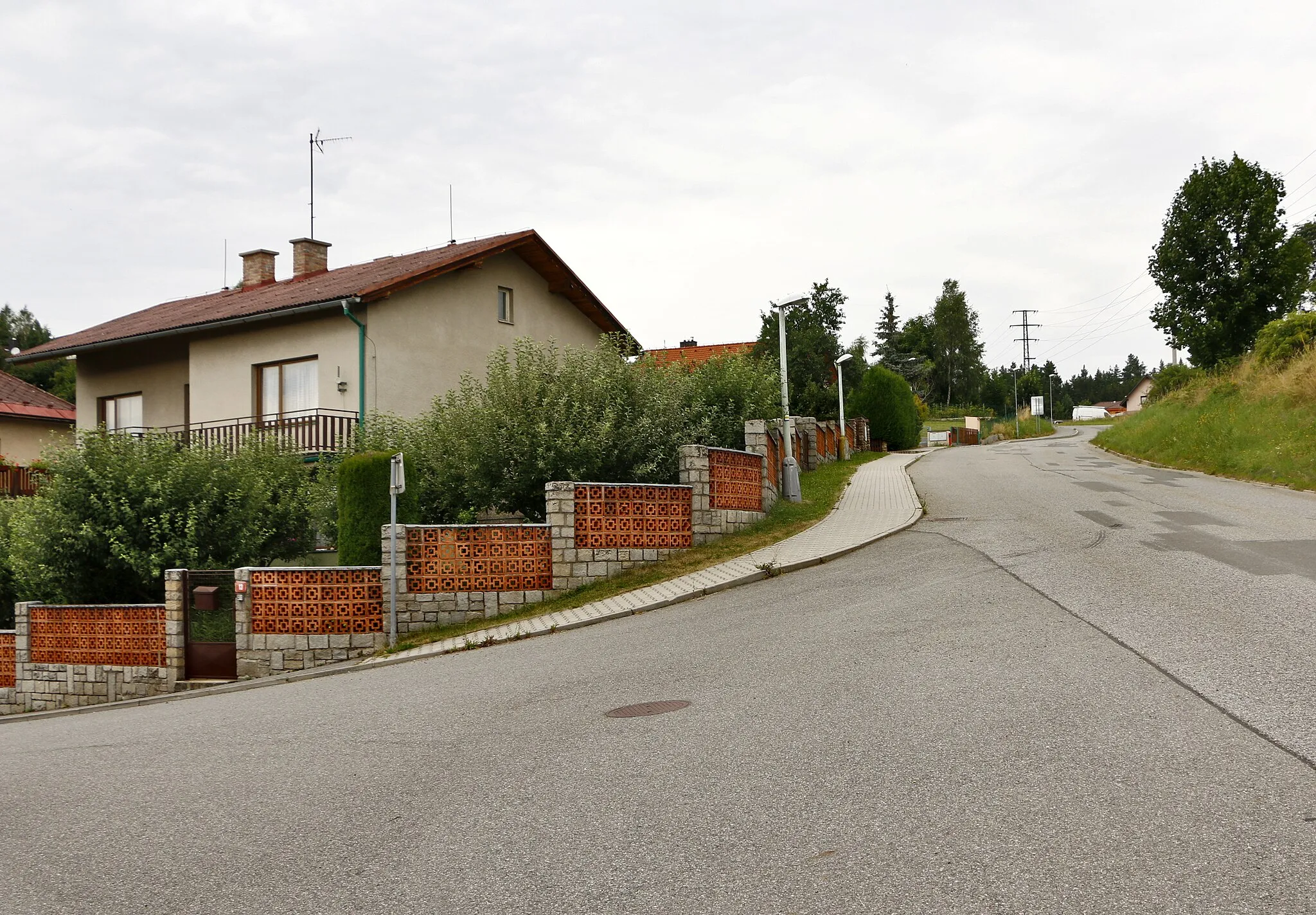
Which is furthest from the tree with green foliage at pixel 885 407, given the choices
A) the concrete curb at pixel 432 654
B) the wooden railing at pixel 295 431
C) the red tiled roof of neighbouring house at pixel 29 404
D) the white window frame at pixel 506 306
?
the red tiled roof of neighbouring house at pixel 29 404

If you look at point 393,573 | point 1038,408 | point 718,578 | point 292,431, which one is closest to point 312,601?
point 393,573

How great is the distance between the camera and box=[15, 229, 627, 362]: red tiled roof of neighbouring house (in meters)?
23.5

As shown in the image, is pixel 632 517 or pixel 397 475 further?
pixel 632 517

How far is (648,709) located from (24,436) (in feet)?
105

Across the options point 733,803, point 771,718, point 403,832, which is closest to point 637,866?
point 733,803

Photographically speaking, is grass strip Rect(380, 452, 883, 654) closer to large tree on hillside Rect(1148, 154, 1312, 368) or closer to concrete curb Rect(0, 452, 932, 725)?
concrete curb Rect(0, 452, 932, 725)

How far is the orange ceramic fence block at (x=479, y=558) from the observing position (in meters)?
15.3

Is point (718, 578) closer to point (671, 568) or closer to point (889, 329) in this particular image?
point (671, 568)

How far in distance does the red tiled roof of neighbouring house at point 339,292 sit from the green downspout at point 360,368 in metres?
0.70

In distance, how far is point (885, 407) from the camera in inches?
1839

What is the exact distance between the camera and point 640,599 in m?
14.5

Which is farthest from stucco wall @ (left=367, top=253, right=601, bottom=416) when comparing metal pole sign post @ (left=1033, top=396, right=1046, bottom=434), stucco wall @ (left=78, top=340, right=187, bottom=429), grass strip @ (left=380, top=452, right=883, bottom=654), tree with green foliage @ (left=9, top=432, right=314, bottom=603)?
metal pole sign post @ (left=1033, top=396, right=1046, bottom=434)

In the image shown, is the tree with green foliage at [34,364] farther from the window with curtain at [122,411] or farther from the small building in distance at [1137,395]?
the small building in distance at [1137,395]

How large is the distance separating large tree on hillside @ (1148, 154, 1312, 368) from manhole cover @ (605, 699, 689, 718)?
34079mm
